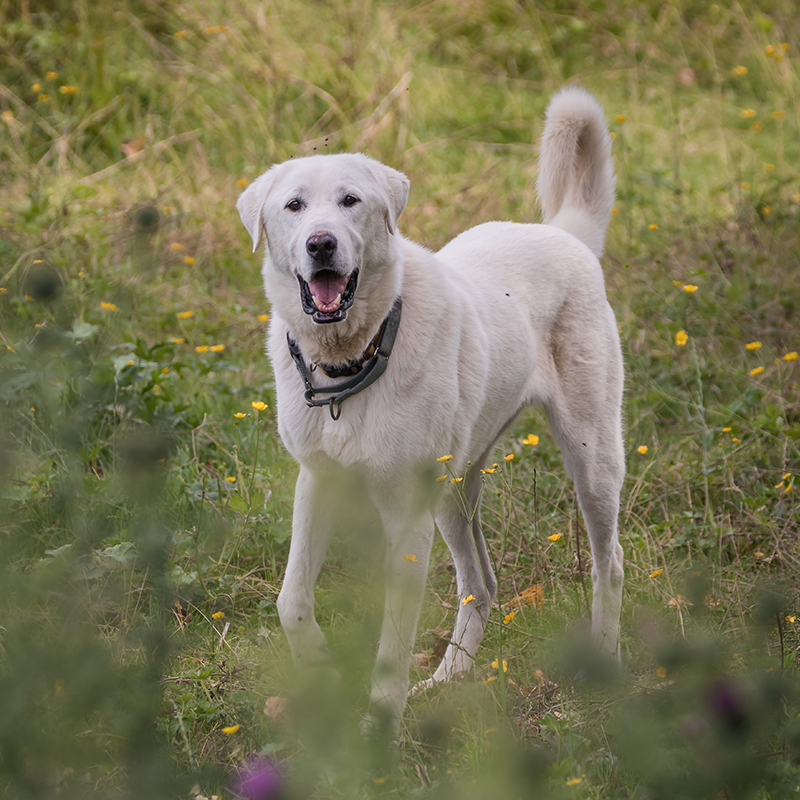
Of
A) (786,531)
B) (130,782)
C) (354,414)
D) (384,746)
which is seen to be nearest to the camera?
(130,782)

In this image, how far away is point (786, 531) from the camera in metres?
3.09

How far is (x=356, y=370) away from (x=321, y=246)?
0.39 metres

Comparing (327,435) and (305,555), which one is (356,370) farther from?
(305,555)

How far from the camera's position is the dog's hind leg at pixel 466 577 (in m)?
3.01

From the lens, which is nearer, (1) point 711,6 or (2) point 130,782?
(2) point 130,782

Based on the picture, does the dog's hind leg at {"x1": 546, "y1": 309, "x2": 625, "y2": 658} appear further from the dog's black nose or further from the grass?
the dog's black nose

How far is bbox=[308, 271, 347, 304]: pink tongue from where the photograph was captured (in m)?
2.55

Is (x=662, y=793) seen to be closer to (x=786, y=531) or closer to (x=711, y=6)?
(x=786, y=531)

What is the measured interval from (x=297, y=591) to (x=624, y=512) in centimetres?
152

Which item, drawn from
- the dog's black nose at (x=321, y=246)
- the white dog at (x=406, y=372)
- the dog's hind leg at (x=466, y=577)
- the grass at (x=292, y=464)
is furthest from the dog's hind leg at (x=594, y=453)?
the dog's black nose at (x=321, y=246)

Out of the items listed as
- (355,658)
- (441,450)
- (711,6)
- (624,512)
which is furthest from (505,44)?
(355,658)

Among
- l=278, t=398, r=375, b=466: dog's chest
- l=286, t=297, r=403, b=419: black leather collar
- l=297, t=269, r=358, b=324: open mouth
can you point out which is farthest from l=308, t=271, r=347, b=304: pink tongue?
l=278, t=398, r=375, b=466: dog's chest

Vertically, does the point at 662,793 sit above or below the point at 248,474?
above

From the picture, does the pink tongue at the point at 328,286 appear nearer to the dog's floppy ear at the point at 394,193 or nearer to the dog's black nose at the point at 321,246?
the dog's black nose at the point at 321,246
